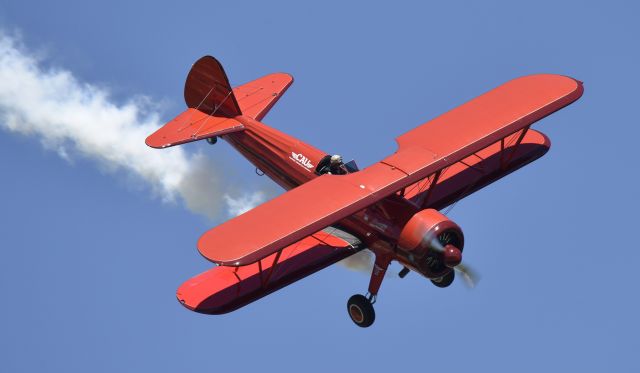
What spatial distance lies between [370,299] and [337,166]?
3.47m

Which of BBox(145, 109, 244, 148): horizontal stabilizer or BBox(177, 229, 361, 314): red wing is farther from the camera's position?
BBox(145, 109, 244, 148): horizontal stabilizer

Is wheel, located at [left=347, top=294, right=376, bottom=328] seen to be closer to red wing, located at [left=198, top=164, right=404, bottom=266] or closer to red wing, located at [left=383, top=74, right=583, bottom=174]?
red wing, located at [left=198, top=164, right=404, bottom=266]

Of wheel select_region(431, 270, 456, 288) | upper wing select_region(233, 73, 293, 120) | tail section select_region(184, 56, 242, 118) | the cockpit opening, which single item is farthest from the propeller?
tail section select_region(184, 56, 242, 118)

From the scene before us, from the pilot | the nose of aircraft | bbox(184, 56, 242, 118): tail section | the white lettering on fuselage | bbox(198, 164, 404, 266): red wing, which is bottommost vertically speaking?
the nose of aircraft

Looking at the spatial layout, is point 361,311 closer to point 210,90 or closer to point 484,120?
point 484,120

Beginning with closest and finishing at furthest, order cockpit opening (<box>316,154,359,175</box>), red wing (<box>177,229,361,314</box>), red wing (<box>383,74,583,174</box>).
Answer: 1. red wing (<box>383,74,583,174</box>)
2. red wing (<box>177,229,361,314</box>)
3. cockpit opening (<box>316,154,359,175</box>)

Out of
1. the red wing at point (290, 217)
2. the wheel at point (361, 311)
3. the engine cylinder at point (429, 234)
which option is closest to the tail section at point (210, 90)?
the red wing at point (290, 217)

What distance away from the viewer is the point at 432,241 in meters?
29.4

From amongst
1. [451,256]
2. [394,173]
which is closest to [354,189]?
[394,173]

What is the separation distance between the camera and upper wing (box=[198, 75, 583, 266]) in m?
28.3

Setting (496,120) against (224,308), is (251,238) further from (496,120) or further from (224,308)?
(496,120)

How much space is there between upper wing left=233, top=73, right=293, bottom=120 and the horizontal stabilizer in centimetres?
77

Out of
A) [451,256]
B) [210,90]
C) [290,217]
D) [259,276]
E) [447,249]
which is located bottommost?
[451,256]

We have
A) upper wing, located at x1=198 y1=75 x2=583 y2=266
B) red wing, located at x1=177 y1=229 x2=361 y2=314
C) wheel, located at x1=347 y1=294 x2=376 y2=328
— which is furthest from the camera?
wheel, located at x1=347 y1=294 x2=376 y2=328
